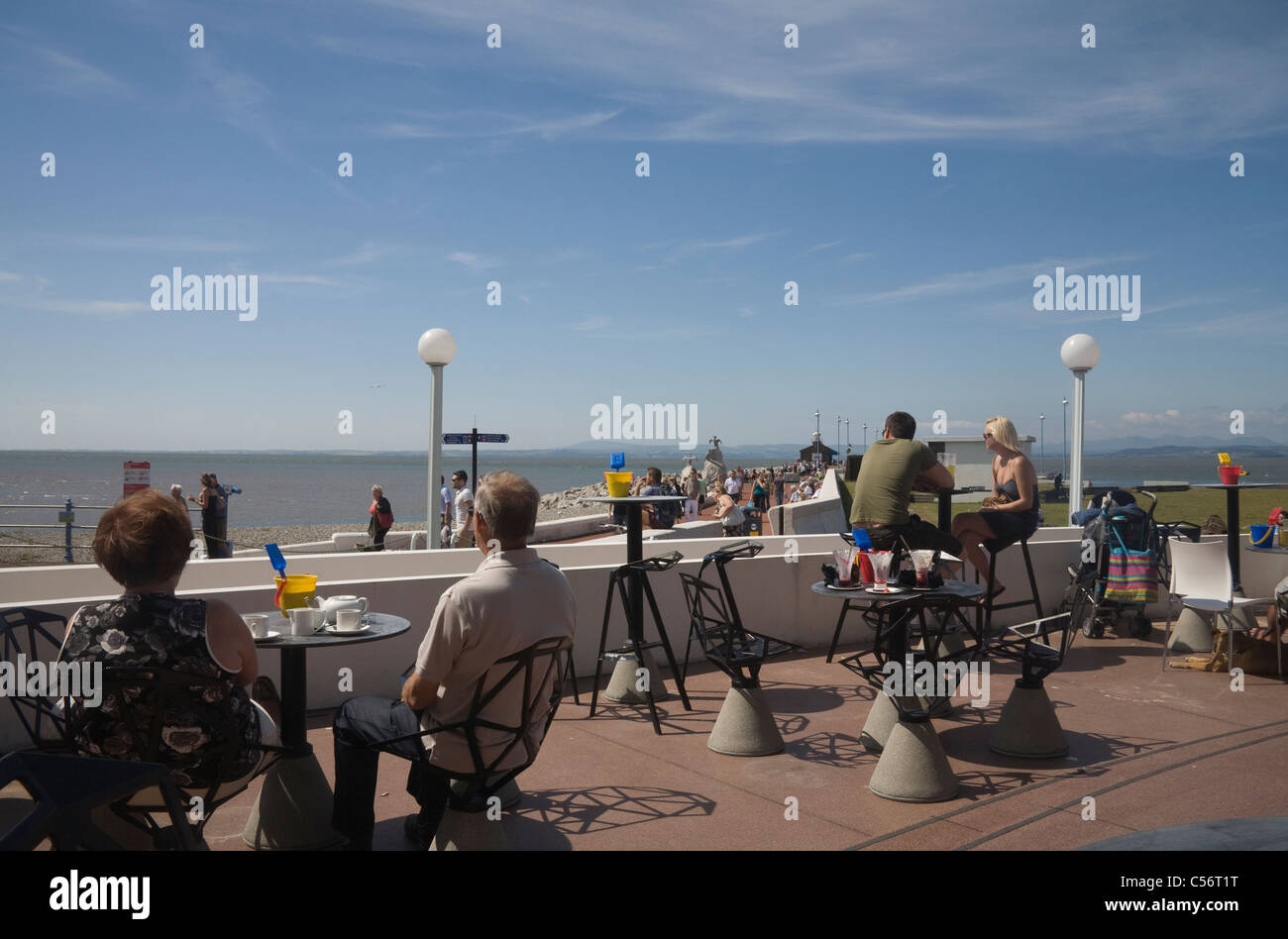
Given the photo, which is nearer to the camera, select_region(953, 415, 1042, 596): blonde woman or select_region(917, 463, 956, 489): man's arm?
select_region(917, 463, 956, 489): man's arm

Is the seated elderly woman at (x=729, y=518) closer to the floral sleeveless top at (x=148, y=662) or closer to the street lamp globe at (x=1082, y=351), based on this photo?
the street lamp globe at (x=1082, y=351)

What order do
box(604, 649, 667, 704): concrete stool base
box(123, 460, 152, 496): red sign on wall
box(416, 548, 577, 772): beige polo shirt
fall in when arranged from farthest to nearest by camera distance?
box(123, 460, 152, 496): red sign on wall
box(604, 649, 667, 704): concrete stool base
box(416, 548, 577, 772): beige polo shirt

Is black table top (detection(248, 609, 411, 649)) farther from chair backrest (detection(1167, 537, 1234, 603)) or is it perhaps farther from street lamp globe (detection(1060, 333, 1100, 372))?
street lamp globe (detection(1060, 333, 1100, 372))

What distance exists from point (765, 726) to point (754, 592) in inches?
99.4

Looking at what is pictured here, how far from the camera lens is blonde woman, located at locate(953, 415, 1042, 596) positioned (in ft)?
24.6

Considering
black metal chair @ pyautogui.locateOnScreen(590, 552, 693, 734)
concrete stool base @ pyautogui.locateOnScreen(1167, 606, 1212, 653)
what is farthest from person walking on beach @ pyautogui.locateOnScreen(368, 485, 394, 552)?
concrete stool base @ pyautogui.locateOnScreen(1167, 606, 1212, 653)

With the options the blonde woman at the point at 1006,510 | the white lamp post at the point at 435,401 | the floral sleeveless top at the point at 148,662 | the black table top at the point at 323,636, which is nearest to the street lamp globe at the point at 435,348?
the white lamp post at the point at 435,401

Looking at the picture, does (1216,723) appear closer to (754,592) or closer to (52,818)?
(754,592)

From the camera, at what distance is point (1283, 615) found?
7.33 meters

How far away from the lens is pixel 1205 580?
7559 mm

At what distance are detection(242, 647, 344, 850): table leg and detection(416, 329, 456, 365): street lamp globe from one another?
26.1ft

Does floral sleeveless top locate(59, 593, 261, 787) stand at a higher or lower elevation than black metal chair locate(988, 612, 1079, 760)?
higher

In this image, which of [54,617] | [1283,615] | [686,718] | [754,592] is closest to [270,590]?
[54,617]
